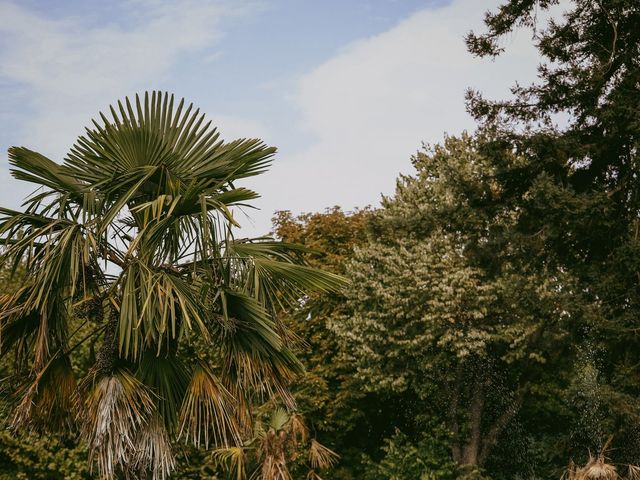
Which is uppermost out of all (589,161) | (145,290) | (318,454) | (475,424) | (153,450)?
(589,161)

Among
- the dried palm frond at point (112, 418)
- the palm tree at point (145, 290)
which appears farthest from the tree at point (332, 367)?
the dried palm frond at point (112, 418)

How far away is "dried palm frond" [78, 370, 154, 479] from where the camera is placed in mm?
7715

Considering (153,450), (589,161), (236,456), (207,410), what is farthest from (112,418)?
(589,161)

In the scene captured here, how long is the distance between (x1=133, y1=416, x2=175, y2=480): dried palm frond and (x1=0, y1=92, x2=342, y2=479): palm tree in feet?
0.05

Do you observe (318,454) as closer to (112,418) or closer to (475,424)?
(112,418)

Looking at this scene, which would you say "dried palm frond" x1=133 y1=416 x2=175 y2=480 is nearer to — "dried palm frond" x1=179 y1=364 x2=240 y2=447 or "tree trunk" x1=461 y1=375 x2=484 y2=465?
"dried palm frond" x1=179 y1=364 x2=240 y2=447

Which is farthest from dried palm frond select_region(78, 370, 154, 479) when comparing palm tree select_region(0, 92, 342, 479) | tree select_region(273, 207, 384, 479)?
tree select_region(273, 207, 384, 479)

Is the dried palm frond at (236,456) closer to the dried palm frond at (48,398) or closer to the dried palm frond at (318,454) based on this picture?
the dried palm frond at (318,454)

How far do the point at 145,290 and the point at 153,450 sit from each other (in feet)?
5.56

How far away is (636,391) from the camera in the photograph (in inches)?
597

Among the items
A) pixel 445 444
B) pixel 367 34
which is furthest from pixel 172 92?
pixel 445 444

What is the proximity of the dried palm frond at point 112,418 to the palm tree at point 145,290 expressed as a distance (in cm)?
1

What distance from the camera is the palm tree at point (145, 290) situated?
7.93 meters

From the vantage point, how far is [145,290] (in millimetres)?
7965
